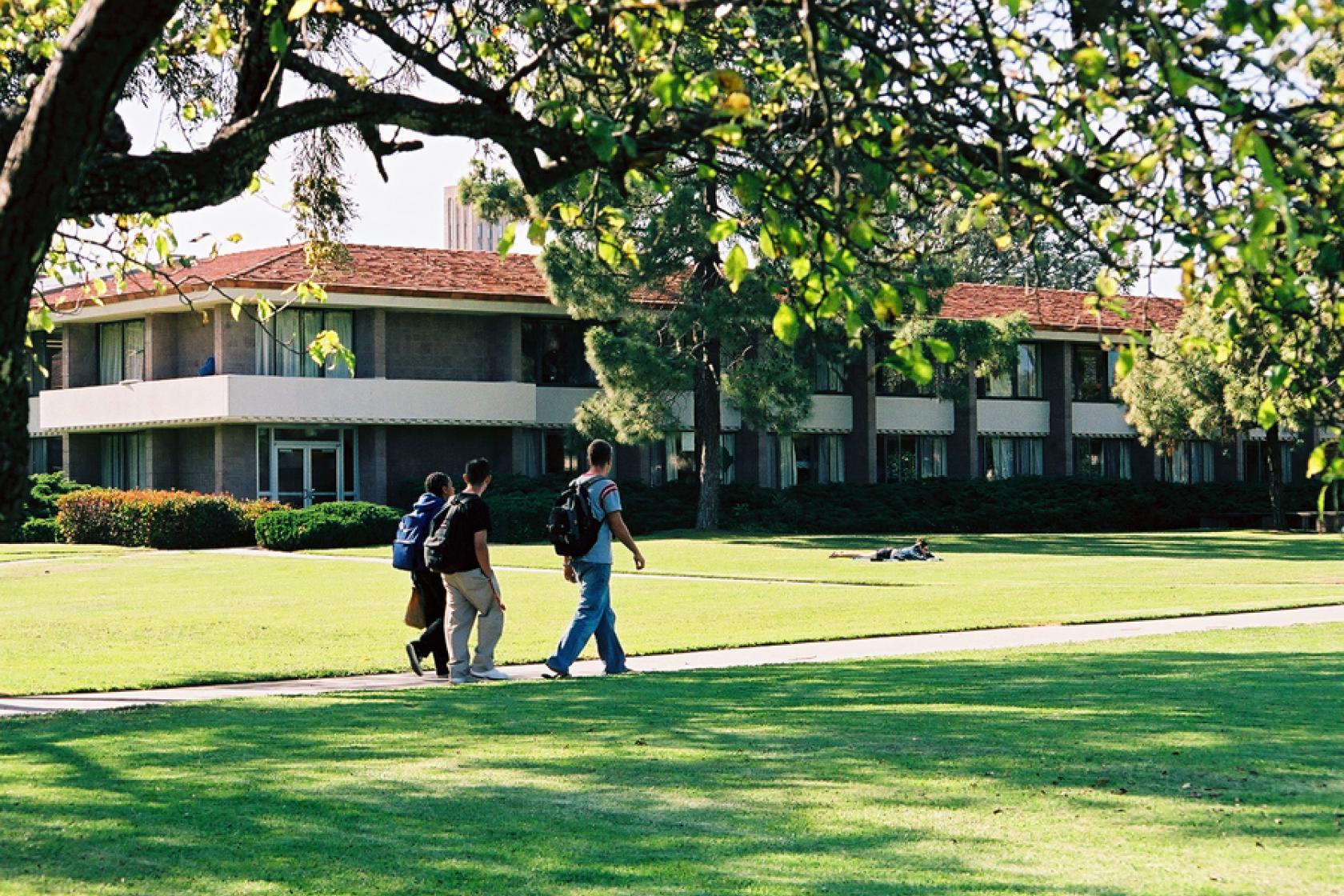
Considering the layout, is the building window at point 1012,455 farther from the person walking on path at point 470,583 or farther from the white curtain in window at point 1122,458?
the person walking on path at point 470,583

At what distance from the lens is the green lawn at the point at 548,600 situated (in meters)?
17.5

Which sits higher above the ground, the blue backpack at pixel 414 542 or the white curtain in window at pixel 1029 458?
the white curtain in window at pixel 1029 458

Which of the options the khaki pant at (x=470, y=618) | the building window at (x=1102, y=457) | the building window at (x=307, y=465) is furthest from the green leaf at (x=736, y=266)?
the building window at (x=1102, y=457)

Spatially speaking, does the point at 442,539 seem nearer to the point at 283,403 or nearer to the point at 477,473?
the point at 477,473

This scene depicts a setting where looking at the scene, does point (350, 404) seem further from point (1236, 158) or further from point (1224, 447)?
point (1236, 158)

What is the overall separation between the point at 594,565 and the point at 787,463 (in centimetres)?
3986

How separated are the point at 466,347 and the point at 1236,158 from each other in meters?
42.8

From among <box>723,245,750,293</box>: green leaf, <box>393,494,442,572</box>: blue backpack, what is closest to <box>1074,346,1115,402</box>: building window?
<box>393,494,442,572</box>: blue backpack

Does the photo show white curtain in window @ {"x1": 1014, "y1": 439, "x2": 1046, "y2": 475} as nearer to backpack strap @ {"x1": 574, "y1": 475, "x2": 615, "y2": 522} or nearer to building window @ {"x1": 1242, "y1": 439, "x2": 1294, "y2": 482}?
building window @ {"x1": 1242, "y1": 439, "x2": 1294, "y2": 482}

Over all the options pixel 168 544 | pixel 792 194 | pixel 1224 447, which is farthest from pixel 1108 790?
pixel 1224 447

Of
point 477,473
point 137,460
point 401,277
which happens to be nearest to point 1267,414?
point 477,473

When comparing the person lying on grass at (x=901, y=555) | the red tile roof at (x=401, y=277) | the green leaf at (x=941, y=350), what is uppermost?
the red tile roof at (x=401, y=277)

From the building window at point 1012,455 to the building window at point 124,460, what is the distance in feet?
87.8

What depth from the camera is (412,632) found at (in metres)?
19.7
